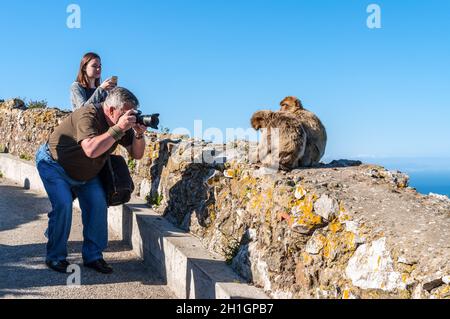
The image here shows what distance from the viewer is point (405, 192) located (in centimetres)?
446

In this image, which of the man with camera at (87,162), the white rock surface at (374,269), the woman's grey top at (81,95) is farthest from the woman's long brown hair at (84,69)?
the white rock surface at (374,269)

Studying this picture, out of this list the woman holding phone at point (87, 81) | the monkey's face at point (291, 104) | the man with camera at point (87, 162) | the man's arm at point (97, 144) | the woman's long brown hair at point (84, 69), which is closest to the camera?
the man's arm at point (97, 144)

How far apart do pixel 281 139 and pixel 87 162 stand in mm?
2184

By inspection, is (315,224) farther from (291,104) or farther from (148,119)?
(291,104)

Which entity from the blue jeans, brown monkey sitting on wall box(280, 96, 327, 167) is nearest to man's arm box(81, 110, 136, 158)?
the blue jeans

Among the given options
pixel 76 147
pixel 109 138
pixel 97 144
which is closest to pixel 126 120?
pixel 109 138

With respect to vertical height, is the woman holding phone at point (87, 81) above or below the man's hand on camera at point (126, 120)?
above

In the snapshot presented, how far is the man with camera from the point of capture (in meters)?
4.91

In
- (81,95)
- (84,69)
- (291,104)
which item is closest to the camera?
(81,95)

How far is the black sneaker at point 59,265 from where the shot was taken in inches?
212

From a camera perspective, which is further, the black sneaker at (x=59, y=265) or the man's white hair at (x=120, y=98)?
the black sneaker at (x=59, y=265)

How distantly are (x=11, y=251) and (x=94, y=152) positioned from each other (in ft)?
7.72

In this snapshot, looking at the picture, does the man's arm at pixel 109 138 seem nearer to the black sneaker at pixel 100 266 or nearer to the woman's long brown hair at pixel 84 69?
the black sneaker at pixel 100 266

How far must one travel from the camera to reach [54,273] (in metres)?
5.38
